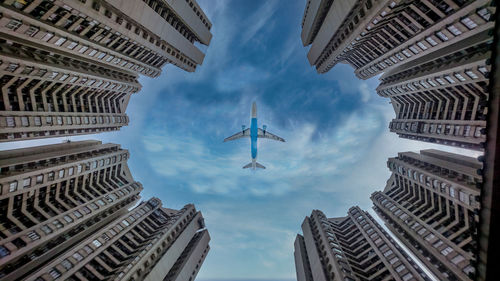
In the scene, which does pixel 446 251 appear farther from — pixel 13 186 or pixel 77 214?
pixel 13 186

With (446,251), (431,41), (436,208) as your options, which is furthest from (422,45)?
(446,251)

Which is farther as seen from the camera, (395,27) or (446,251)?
(395,27)

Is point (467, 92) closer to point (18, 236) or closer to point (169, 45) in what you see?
point (169, 45)

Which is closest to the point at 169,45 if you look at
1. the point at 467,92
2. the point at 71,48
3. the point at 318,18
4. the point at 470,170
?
the point at 71,48

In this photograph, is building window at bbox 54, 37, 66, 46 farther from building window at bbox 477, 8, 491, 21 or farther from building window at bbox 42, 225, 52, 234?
building window at bbox 477, 8, 491, 21

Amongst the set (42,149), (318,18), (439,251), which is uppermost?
(318,18)

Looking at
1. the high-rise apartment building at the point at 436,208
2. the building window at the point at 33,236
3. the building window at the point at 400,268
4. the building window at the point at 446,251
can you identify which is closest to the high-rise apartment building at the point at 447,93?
the high-rise apartment building at the point at 436,208
